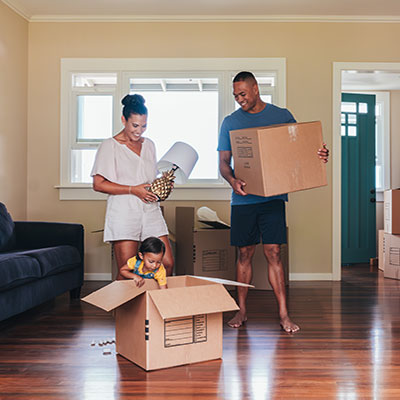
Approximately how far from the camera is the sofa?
2.81 meters

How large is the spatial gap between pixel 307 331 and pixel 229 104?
2.69 meters

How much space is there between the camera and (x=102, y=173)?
2.57 m

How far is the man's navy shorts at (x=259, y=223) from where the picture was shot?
2.97 meters

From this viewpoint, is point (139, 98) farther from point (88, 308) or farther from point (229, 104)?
point (229, 104)

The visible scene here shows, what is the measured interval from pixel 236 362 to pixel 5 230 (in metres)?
2.19

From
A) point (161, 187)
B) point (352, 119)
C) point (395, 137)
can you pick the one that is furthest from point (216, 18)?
point (395, 137)

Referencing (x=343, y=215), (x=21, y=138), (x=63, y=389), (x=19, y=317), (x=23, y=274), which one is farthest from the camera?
(x=343, y=215)

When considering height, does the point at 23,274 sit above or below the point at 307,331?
above

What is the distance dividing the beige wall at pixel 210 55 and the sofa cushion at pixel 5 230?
1.16 m

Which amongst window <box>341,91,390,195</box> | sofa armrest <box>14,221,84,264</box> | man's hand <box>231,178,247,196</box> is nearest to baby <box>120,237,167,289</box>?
man's hand <box>231,178,247,196</box>

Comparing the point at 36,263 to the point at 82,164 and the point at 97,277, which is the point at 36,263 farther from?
the point at 82,164

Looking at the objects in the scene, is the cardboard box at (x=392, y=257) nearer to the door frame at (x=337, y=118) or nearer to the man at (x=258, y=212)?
the door frame at (x=337, y=118)

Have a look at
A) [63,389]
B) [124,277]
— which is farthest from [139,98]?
[63,389]

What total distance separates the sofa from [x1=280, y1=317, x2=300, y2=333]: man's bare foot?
5.05 ft
